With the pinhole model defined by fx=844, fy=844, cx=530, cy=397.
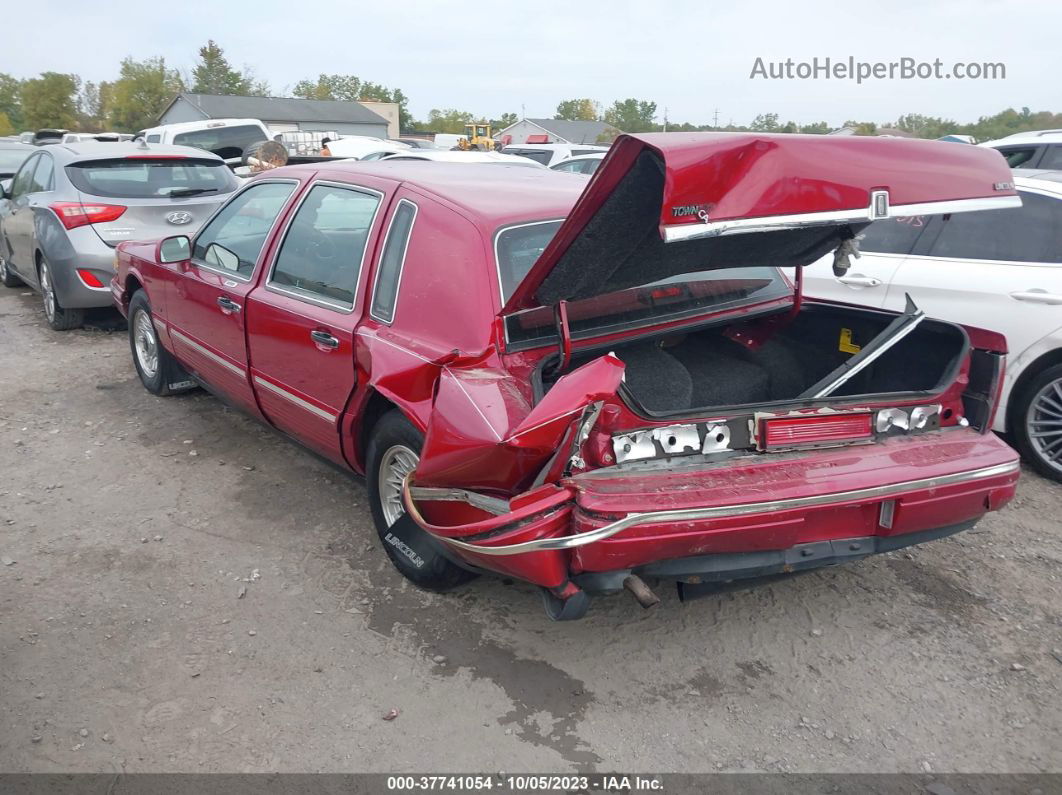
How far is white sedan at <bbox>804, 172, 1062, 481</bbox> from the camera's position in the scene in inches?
181

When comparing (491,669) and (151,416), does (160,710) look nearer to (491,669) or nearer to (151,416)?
(491,669)

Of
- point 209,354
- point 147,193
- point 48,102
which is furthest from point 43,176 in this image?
point 48,102

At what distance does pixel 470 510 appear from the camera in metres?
2.89

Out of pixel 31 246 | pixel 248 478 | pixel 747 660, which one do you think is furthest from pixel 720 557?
pixel 31 246

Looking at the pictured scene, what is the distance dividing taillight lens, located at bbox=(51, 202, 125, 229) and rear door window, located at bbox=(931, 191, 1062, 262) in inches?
261

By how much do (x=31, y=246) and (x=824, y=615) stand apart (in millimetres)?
8099

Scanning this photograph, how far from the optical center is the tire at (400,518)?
3396mm

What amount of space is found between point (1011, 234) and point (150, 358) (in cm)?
566

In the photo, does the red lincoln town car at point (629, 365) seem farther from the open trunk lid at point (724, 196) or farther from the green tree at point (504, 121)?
the green tree at point (504, 121)

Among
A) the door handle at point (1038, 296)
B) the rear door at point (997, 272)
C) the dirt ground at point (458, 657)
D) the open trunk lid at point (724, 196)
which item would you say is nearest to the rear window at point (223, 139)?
the dirt ground at point (458, 657)

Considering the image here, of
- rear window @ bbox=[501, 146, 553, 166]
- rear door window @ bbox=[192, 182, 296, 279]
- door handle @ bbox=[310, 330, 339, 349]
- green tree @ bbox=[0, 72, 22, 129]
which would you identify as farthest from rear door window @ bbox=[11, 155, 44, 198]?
green tree @ bbox=[0, 72, 22, 129]

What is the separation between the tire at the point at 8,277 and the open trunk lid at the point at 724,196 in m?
9.44

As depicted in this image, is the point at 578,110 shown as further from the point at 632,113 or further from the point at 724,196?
the point at 724,196

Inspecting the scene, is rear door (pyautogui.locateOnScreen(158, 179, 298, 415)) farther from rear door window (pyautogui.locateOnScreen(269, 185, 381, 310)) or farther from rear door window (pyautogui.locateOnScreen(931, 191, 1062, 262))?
rear door window (pyautogui.locateOnScreen(931, 191, 1062, 262))
